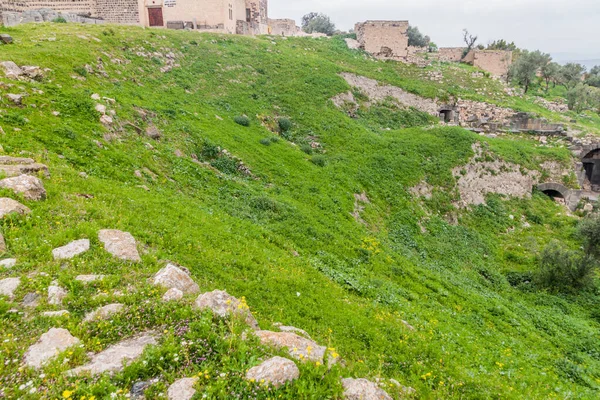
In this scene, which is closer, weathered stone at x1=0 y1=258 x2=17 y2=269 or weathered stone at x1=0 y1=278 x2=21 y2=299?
weathered stone at x1=0 y1=278 x2=21 y2=299

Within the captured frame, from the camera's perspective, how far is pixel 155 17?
34188 mm

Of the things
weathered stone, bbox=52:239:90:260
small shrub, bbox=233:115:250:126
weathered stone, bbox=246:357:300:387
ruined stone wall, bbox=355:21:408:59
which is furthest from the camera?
ruined stone wall, bbox=355:21:408:59

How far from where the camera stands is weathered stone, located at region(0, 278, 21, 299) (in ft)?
16.4

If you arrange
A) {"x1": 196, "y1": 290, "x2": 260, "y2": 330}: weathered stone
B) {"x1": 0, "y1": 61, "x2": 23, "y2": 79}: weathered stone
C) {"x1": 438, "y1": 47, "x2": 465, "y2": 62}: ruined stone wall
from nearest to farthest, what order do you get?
{"x1": 196, "y1": 290, "x2": 260, "y2": 330}: weathered stone < {"x1": 0, "y1": 61, "x2": 23, "y2": 79}: weathered stone < {"x1": 438, "y1": 47, "x2": 465, "y2": 62}: ruined stone wall

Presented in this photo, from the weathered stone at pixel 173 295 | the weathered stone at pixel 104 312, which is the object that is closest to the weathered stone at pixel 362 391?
the weathered stone at pixel 173 295

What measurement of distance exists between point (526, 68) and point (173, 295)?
5479cm

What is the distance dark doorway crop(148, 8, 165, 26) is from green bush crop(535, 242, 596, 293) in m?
38.2

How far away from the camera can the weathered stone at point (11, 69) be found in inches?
501

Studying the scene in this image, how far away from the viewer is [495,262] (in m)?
17.5

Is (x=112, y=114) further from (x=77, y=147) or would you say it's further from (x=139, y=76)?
(x=139, y=76)

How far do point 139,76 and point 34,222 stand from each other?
1568cm

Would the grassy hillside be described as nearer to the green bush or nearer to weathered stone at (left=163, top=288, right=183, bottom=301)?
weathered stone at (left=163, top=288, right=183, bottom=301)

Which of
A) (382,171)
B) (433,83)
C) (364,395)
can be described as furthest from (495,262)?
(433,83)

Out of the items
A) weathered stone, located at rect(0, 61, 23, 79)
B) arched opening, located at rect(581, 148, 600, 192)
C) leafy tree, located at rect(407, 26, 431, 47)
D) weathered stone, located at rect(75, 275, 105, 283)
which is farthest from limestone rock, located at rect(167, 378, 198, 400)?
leafy tree, located at rect(407, 26, 431, 47)
